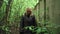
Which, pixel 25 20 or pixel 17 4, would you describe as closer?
pixel 25 20

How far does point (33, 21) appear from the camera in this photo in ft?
23.6

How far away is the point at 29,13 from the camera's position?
689cm

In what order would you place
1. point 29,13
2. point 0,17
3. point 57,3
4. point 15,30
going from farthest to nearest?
point 15,30, point 0,17, point 29,13, point 57,3

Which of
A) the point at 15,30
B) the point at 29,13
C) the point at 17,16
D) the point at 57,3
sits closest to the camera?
the point at 57,3

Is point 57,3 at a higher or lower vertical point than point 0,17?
higher

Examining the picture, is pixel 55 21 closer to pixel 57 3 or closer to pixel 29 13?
pixel 57 3

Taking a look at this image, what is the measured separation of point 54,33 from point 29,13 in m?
2.39

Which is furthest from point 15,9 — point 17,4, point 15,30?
point 15,30

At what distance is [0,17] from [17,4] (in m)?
Answer: 4.20

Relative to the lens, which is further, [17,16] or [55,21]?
[17,16]

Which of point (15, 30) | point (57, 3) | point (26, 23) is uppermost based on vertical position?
point (57, 3)

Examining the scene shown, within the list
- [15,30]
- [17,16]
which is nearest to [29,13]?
[15,30]

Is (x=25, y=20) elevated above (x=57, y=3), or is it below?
below

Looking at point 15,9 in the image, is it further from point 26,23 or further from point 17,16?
point 26,23
